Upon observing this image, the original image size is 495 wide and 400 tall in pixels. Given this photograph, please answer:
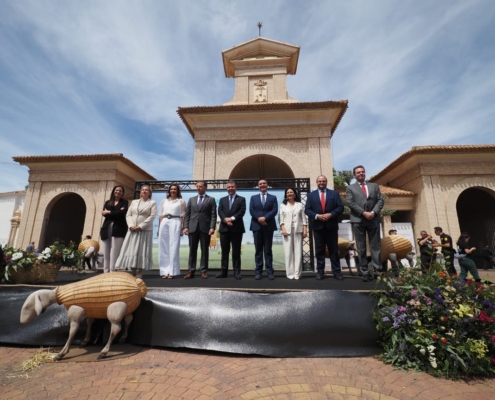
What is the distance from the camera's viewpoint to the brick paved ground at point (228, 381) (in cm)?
212

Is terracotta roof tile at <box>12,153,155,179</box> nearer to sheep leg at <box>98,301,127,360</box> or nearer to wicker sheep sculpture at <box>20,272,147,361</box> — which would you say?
wicker sheep sculpture at <box>20,272,147,361</box>

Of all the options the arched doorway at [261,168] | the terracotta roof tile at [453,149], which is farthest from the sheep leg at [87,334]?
the terracotta roof tile at [453,149]

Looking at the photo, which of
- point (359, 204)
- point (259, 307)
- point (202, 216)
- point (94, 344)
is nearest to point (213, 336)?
point (259, 307)

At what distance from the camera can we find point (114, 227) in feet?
16.3

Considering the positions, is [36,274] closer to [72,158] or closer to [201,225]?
[201,225]

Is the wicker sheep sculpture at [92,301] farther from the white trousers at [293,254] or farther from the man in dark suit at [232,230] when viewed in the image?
the white trousers at [293,254]

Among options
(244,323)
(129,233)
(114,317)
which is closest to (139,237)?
(129,233)

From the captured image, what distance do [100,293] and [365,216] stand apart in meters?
4.10

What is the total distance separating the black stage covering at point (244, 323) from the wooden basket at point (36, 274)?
29.5 inches

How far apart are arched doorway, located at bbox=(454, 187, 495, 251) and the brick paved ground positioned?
15.9 meters

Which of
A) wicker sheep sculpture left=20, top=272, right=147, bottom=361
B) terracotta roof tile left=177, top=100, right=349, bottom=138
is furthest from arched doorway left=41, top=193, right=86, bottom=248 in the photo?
wicker sheep sculpture left=20, top=272, right=147, bottom=361

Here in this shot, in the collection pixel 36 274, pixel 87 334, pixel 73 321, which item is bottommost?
pixel 87 334

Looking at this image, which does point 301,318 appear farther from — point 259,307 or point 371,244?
point 371,244

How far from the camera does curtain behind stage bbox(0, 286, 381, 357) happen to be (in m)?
2.94
